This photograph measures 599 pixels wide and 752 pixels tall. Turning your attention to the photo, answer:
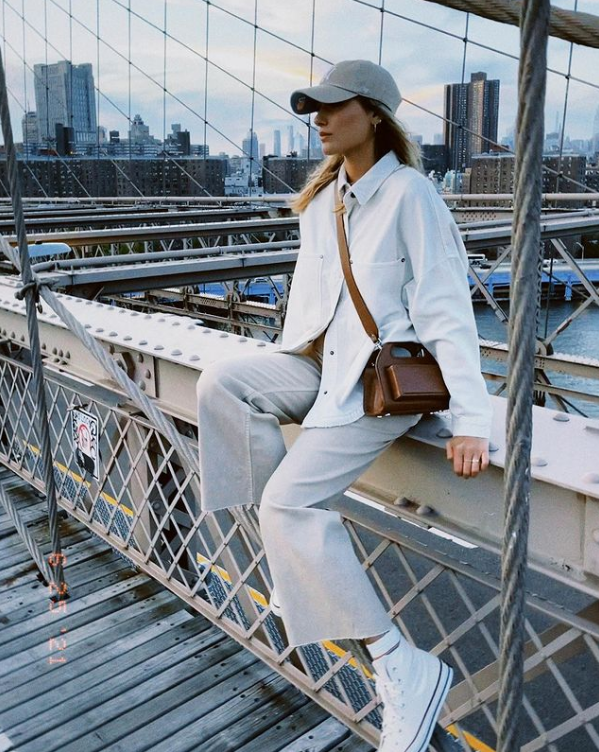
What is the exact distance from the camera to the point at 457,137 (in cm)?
1509

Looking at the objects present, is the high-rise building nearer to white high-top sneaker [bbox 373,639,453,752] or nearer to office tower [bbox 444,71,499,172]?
office tower [bbox 444,71,499,172]

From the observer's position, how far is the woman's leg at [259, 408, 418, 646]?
1.69 meters

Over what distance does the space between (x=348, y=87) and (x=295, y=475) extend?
0.81 m

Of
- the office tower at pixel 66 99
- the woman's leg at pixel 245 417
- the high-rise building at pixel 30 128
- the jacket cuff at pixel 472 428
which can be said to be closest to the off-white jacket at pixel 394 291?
the jacket cuff at pixel 472 428

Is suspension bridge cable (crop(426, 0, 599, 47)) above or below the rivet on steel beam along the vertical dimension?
above

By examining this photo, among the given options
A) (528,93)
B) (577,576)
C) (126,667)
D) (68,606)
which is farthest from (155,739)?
(528,93)

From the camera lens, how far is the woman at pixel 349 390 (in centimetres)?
169

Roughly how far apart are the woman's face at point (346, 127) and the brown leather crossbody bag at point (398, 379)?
0.32 m

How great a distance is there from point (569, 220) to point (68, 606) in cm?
589

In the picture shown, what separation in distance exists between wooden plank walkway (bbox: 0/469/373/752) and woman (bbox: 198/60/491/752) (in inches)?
39.9

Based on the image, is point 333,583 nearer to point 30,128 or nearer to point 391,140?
point 391,140

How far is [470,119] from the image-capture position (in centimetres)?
1474

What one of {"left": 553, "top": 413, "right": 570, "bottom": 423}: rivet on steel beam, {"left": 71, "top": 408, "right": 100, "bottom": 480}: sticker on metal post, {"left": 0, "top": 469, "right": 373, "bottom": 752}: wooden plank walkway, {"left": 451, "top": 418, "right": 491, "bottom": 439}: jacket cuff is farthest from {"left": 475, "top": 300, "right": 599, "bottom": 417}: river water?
{"left": 451, "top": 418, "right": 491, "bottom": 439}: jacket cuff

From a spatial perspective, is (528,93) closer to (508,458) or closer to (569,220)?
(508,458)
